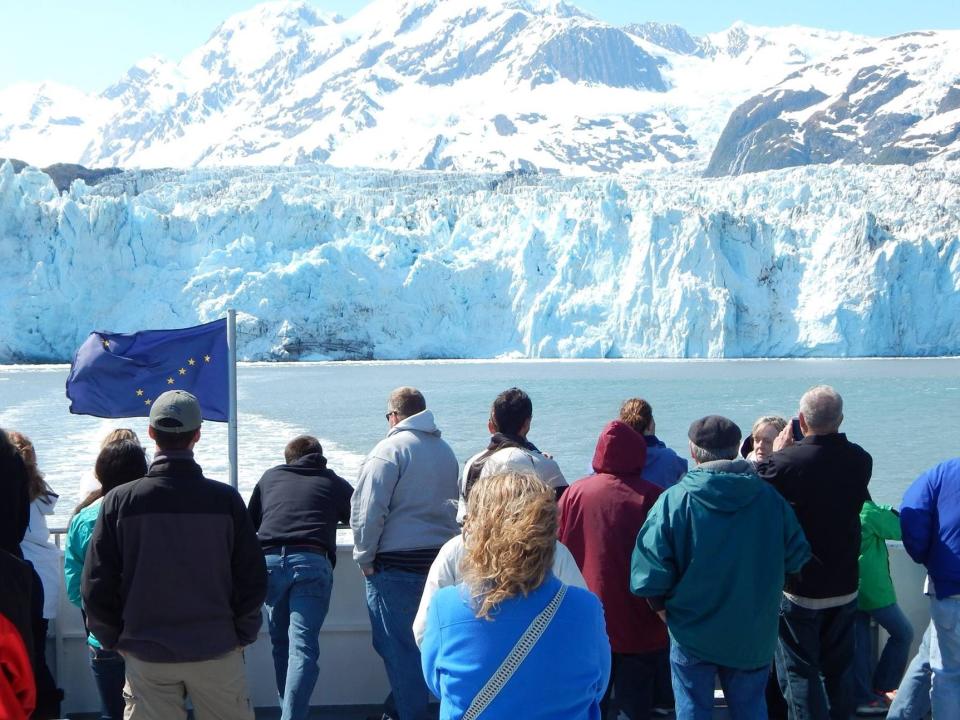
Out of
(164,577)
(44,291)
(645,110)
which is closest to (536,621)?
(164,577)

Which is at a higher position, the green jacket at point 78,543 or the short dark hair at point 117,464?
the short dark hair at point 117,464

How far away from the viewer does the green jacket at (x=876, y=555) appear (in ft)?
11.3

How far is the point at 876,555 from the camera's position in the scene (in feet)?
11.4

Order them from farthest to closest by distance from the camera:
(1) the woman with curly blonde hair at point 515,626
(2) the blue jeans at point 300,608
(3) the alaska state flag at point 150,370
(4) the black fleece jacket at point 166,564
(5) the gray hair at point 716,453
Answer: (3) the alaska state flag at point 150,370, (2) the blue jeans at point 300,608, (5) the gray hair at point 716,453, (4) the black fleece jacket at point 166,564, (1) the woman with curly blonde hair at point 515,626

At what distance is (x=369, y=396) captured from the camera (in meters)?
23.7

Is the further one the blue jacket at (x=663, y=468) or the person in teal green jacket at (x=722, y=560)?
the blue jacket at (x=663, y=468)

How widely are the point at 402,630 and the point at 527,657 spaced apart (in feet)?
4.91

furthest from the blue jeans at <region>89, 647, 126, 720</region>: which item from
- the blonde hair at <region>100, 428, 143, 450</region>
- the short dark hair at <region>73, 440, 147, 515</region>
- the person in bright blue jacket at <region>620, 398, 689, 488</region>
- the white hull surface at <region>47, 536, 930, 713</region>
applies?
the person in bright blue jacket at <region>620, 398, 689, 488</region>

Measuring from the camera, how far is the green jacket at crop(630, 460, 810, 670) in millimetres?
2674

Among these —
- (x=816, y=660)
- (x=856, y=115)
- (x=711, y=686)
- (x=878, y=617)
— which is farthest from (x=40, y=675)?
(x=856, y=115)

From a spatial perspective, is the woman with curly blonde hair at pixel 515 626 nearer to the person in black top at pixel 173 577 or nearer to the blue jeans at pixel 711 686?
the person in black top at pixel 173 577

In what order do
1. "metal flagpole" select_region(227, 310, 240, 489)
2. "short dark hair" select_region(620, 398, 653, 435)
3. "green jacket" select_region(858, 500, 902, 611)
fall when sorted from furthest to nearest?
"metal flagpole" select_region(227, 310, 240, 489) < "short dark hair" select_region(620, 398, 653, 435) < "green jacket" select_region(858, 500, 902, 611)

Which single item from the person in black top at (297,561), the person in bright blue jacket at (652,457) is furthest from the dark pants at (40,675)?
the person in bright blue jacket at (652,457)

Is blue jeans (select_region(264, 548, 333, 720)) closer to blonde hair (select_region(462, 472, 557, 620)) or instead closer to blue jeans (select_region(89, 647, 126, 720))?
blue jeans (select_region(89, 647, 126, 720))
